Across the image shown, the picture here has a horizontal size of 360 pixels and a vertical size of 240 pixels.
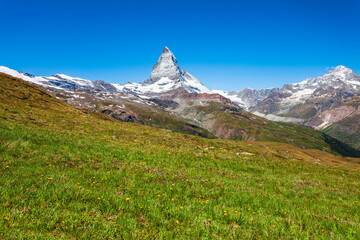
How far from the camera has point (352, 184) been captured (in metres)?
20.5

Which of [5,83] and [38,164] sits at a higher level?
[5,83]

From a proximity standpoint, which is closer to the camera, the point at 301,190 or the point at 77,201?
the point at 77,201

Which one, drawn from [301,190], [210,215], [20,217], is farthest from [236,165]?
[20,217]

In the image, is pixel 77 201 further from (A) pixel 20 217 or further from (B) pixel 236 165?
(B) pixel 236 165

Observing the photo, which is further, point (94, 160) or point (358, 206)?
point (94, 160)

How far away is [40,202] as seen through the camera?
25.7ft

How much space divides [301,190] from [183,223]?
1271 centimetres

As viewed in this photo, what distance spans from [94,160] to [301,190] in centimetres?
1771

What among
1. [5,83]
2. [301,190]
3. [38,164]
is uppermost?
[5,83]

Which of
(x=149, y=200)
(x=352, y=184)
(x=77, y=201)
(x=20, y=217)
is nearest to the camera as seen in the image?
(x=20, y=217)

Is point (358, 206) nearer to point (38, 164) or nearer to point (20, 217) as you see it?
point (20, 217)

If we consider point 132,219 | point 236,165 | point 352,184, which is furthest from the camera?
point 236,165

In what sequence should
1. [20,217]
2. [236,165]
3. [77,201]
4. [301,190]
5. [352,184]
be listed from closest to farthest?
[20,217]
[77,201]
[301,190]
[352,184]
[236,165]

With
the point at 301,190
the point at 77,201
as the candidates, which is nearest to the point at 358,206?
the point at 301,190
